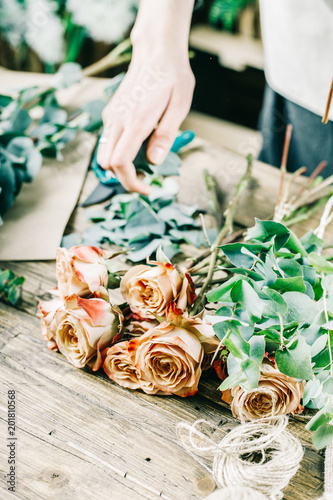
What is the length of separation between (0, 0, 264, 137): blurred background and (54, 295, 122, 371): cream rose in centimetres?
37

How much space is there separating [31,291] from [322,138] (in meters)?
0.72

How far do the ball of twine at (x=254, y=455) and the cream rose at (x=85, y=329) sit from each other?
0.44 feet

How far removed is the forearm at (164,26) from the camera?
63 centimetres

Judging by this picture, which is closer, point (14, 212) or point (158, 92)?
point (158, 92)

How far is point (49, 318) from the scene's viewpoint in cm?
54

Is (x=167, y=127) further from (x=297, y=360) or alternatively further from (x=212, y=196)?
(x=297, y=360)

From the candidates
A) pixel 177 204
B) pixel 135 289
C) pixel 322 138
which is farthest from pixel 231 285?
pixel 322 138

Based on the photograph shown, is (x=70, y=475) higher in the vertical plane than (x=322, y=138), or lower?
lower

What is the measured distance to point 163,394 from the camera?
0.54 m

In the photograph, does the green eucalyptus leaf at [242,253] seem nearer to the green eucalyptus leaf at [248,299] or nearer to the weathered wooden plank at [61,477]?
the green eucalyptus leaf at [248,299]

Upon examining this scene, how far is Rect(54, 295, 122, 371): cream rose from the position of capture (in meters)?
0.51

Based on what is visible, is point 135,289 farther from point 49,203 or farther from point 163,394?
point 49,203

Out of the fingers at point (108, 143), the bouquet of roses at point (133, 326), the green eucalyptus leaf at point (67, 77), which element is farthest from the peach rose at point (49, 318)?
the green eucalyptus leaf at point (67, 77)

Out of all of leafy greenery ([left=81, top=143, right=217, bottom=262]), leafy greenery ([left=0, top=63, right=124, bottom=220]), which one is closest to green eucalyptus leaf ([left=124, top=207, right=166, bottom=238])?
leafy greenery ([left=81, top=143, right=217, bottom=262])
